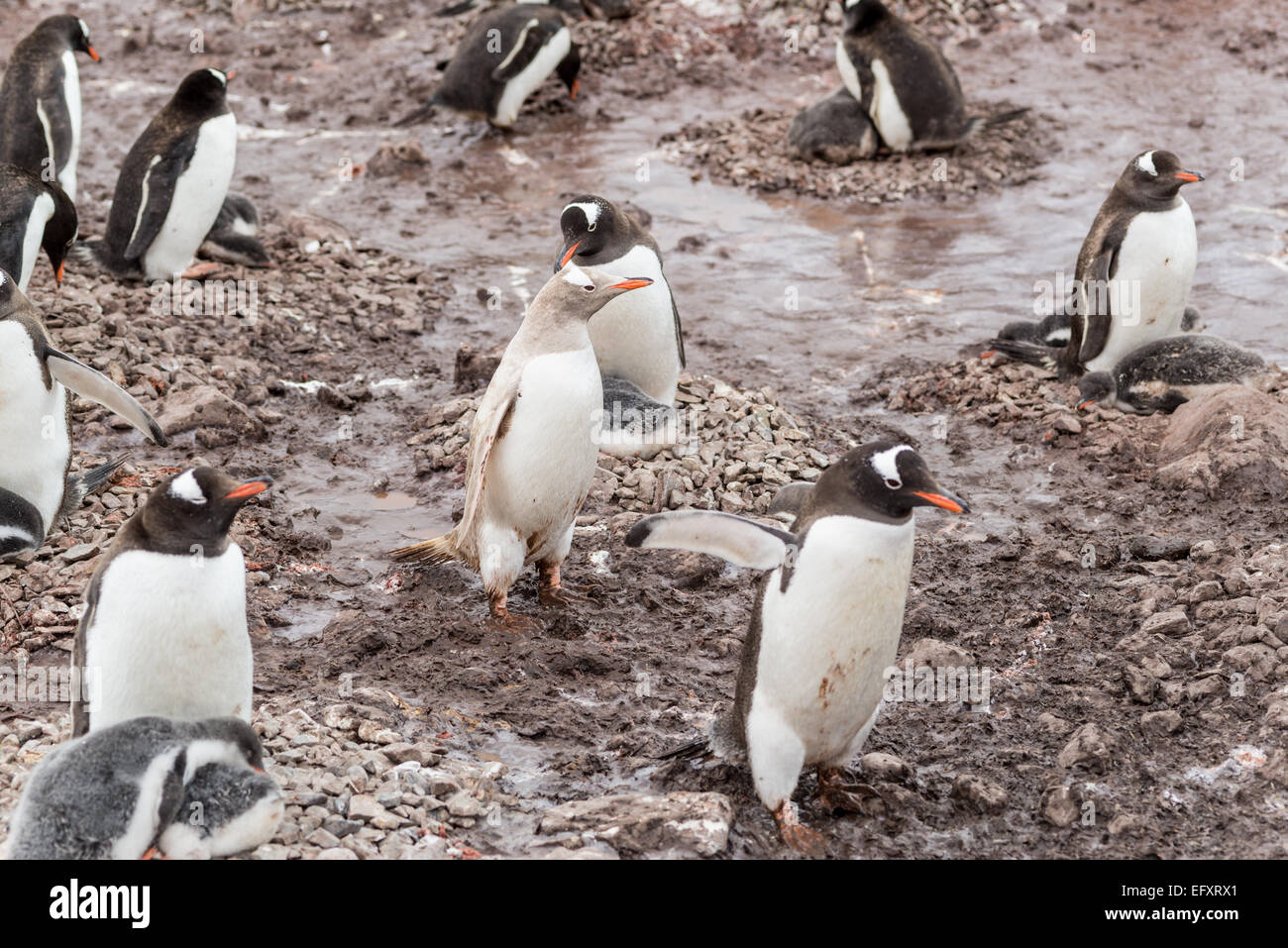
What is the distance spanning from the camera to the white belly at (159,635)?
3730mm

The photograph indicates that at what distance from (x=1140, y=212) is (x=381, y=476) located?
4.08 meters

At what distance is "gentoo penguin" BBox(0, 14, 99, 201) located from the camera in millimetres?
8773

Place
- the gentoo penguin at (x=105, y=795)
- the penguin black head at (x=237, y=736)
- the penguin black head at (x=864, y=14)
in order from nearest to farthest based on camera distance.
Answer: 1. the gentoo penguin at (x=105, y=795)
2. the penguin black head at (x=237, y=736)
3. the penguin black head at (x=864, y=14)

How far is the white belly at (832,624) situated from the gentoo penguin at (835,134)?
7268 mm

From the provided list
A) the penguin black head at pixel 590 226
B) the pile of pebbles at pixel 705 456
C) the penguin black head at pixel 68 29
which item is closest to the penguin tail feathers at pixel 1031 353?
the pile of pebbles at pixel 705 456

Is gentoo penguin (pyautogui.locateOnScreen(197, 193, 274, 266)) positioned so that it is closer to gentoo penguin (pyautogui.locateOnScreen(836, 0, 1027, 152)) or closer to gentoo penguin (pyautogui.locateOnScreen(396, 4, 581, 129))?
gentoo penguin (pyautogui.locateOnScreen(396, 4, 581, 129))

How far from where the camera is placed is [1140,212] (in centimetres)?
721

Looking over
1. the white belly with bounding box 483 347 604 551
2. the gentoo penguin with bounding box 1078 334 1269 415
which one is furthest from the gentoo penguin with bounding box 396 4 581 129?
the white belly with bounding box 483 347 604 551

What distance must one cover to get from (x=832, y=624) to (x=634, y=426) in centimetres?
267


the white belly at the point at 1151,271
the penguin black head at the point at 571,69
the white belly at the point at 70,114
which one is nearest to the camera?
the white belly at the point at 1151,271

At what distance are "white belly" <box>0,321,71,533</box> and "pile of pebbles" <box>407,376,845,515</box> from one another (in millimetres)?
1675

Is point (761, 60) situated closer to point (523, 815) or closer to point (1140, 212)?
point (1140, 212)

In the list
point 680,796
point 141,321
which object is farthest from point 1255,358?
point 141,321

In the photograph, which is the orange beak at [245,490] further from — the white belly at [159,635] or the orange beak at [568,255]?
the orange beak at [568,255]
